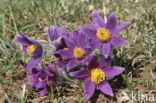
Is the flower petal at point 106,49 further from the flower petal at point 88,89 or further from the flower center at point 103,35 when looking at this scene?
the flower petal at point 88,89

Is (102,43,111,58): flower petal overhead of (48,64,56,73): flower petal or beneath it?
overhead

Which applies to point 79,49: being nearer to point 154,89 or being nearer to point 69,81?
point 69,81

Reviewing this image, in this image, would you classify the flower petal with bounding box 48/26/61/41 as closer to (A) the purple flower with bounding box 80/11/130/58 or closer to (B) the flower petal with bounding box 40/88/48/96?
(A) the purple flower with bounding box 80/11/130/58

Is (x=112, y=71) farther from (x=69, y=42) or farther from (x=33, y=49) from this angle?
(x=33, y=49)

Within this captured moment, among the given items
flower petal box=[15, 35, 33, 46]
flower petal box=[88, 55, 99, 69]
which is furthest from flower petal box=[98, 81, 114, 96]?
flower petal box=[15, 35, 33, 46]

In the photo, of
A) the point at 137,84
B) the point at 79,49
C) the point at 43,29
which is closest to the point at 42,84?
the point at 79,49

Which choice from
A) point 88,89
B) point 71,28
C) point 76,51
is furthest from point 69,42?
point 71,28

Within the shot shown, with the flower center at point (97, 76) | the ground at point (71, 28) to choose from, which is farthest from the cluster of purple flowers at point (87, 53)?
the ground at point (71, 28)
